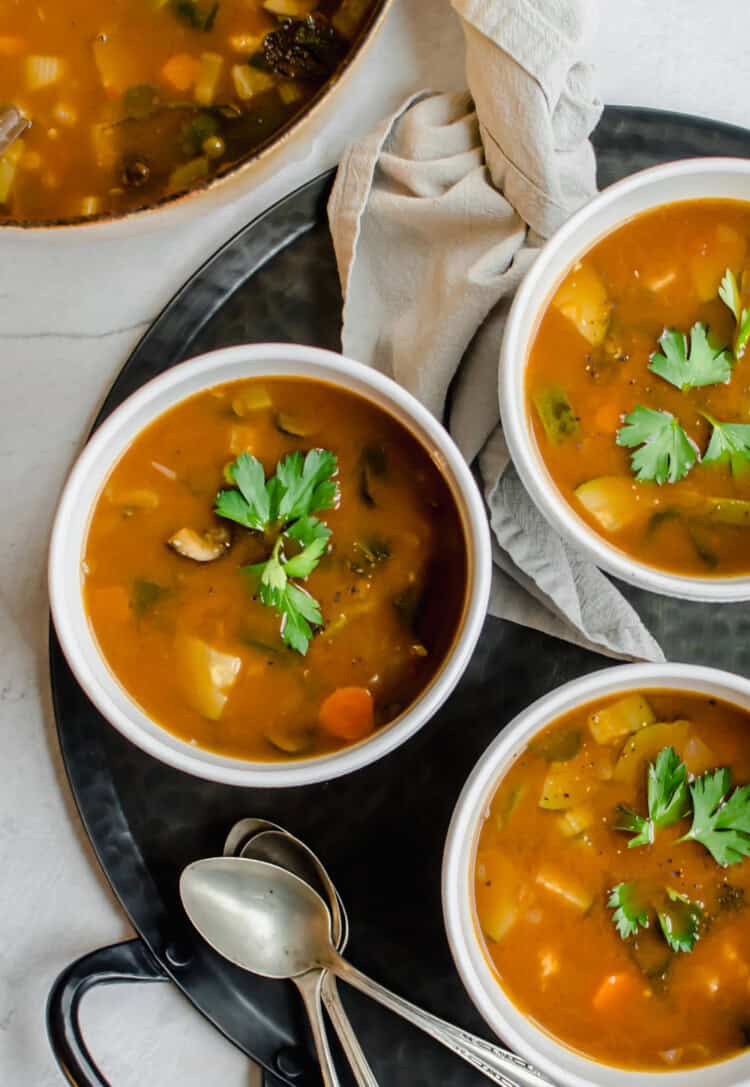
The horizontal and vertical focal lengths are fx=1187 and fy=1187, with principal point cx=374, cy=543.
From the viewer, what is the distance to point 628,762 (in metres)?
1.89

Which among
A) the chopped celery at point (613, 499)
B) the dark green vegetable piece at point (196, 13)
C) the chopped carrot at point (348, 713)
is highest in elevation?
the dark green vegetable piece at point (196, 13)

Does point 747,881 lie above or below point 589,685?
below

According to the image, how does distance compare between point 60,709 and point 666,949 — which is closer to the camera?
point 666,949

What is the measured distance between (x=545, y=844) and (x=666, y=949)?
0.26 m

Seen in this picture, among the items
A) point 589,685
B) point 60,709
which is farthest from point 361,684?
point 60,709

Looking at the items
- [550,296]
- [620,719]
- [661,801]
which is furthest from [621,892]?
[550,296]

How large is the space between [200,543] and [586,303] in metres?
0.71

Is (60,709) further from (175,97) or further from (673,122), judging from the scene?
(673,122)

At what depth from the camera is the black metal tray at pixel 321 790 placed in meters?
2.10

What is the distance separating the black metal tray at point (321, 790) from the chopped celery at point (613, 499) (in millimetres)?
289

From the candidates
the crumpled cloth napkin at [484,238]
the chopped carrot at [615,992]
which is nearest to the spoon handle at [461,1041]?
the chopped carrot at [615,992]

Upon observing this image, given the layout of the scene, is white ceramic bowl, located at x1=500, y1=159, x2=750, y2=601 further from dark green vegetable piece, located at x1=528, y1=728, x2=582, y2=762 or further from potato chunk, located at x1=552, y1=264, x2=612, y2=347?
dark green vegetable piece, located at x1=528, y1=728, x2=582, y2=762

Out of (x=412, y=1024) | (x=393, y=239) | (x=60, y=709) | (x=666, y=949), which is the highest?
(x=393, y=239)

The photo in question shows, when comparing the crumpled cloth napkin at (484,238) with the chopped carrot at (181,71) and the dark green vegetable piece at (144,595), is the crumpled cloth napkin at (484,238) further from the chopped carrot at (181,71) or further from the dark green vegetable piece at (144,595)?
the dark green vegetable piece at (144,595)
